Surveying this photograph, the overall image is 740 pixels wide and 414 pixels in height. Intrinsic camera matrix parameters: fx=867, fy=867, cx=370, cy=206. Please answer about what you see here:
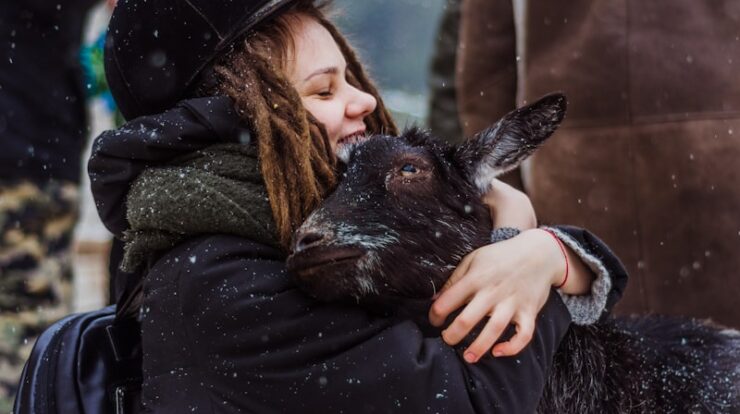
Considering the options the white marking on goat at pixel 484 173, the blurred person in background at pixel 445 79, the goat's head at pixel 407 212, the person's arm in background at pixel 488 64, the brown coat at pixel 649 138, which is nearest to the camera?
the goat's head at pixel 407 212

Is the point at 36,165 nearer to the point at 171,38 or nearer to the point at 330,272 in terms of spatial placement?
the point at 171,38

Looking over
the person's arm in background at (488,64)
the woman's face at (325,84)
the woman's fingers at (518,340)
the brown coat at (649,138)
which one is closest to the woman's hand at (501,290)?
the woman's fingers at (518,340)

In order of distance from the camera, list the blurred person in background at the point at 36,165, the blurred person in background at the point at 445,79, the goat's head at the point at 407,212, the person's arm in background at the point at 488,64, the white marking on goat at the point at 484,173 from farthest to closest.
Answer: the blurred person in background at the point at 445,79
the person's arm in background at the point at 488,64
the blurred person in background at the point at 36,165
the white marking on goat at the point at 484,173
the goat's head at the point at 407,212

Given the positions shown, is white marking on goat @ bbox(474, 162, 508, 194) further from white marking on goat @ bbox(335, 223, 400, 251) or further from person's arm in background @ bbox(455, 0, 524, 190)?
person's arm in background @ bbox(455, 0, 524, 190)

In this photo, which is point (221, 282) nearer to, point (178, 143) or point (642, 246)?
point (178, 143)

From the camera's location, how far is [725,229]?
3.24 meters

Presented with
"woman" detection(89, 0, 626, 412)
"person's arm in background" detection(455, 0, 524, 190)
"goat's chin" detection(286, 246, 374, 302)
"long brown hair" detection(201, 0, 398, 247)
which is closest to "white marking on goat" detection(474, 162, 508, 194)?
"woman" detection(89, 0, 626, 412)

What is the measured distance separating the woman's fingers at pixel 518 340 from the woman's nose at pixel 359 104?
2.77 feet

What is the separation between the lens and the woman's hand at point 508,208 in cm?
245

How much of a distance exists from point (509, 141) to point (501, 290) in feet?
1.84

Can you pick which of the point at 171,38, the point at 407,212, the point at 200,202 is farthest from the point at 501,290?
the point at 171,38

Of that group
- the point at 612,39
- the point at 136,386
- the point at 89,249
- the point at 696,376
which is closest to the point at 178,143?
the point at 136,386

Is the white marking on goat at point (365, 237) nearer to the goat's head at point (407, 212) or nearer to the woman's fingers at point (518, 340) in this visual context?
the goat's head at point (407, 212)

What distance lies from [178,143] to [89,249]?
3858 mm
